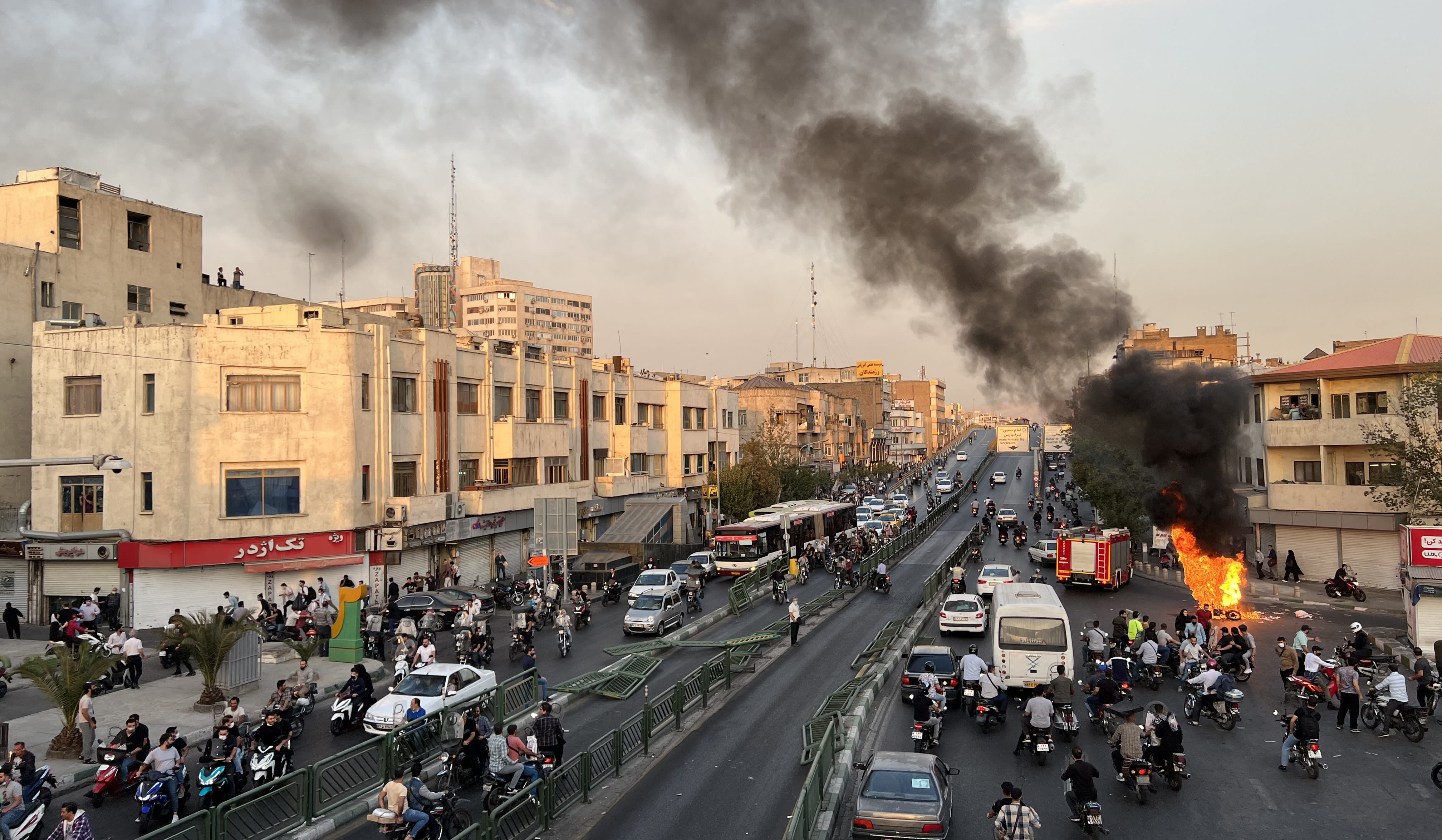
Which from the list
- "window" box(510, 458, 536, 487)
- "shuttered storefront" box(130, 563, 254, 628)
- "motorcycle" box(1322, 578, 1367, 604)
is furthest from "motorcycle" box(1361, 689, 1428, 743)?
"window" box(510, 458, 536, 487)

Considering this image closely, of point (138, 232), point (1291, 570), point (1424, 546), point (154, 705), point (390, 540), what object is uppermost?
point (138, 232)

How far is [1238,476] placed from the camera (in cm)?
5519

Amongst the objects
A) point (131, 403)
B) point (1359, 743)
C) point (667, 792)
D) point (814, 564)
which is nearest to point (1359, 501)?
point (814, 564)

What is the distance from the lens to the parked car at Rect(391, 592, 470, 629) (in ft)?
110

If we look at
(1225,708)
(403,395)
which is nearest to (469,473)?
(403,395)

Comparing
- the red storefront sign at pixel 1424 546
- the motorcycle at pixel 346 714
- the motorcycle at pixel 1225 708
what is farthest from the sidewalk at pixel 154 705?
the red storefront sign at pixel 1424 546

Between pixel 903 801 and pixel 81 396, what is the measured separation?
3589 cm

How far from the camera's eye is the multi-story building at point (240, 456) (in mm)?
34875

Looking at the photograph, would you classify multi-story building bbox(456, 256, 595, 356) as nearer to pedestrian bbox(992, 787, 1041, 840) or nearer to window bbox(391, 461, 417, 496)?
window bbox(391, 461, 417, 496)

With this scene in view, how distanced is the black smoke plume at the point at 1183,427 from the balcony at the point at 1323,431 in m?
7.34

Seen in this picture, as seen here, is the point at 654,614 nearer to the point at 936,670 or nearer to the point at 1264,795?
the point at 936,670

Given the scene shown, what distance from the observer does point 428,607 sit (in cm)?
3350

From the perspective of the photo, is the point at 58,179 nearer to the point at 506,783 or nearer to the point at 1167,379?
the point at 506,783

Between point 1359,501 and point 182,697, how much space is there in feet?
155
